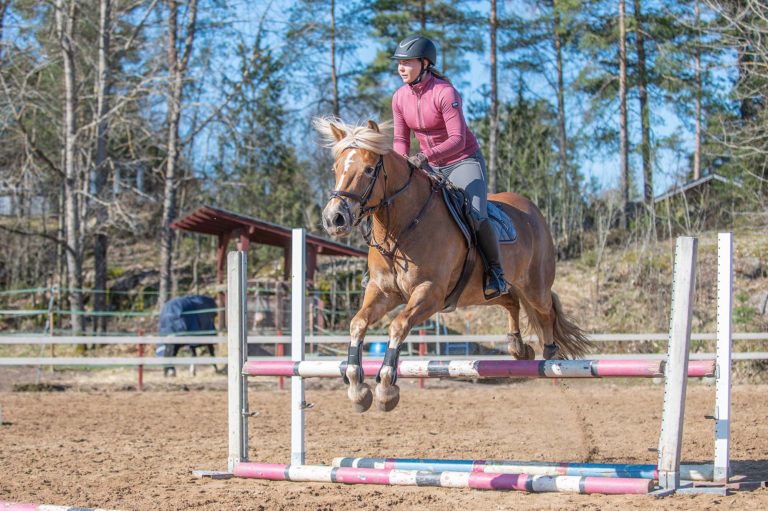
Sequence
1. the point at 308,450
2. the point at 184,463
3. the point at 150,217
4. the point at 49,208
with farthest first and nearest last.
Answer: the point at 49,208 < the point at 150,217 < the point at 308,450 < the point at 184,463

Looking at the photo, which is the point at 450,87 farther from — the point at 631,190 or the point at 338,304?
the point at 631,190

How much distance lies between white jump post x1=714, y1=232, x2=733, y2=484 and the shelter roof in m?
12.0

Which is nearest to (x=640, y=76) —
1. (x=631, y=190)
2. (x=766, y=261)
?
(x=631, y=190)

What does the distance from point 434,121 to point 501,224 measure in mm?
1138

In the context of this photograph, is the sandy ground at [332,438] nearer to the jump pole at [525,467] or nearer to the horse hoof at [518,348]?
the jump pole at [525,467]

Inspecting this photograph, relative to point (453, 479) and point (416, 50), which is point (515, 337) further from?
point (416, 50)

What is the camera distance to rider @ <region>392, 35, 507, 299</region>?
242 inches

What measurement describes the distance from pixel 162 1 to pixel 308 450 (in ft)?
52.4

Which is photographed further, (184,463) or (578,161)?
(578,161)

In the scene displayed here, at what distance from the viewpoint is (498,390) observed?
14742 mm

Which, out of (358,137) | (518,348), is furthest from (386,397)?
(518,348)

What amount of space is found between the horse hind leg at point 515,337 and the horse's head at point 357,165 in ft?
8.04

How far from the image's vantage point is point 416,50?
6.07 metres

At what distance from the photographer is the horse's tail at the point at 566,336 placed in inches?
311
